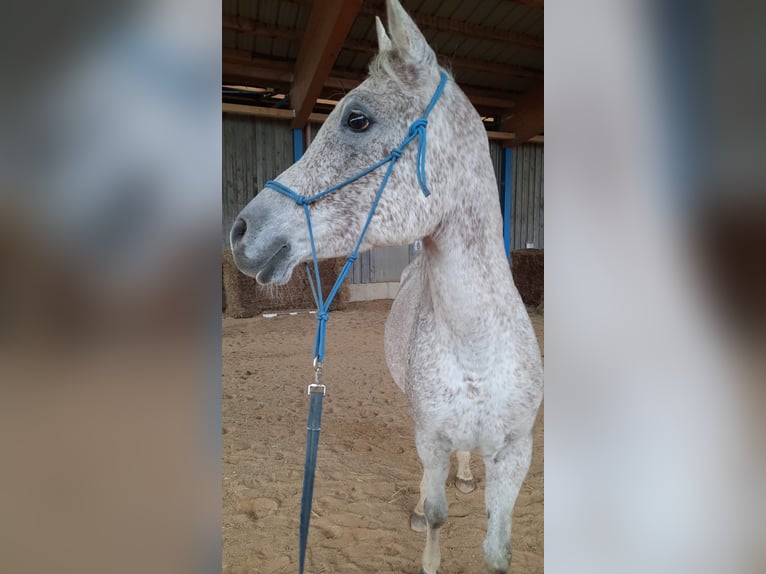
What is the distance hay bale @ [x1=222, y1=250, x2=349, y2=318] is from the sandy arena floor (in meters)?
2.75

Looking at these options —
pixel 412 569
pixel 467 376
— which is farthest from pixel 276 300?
pixel 467 376

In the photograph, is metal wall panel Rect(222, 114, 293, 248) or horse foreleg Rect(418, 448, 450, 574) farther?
metal wall panel Rect(222, 114, 293, 248)

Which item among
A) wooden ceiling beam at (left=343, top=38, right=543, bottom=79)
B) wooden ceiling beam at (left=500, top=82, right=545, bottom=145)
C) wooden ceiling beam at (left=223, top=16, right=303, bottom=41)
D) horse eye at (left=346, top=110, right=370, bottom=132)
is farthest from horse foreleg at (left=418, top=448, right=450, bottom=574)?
wooden ceiling beam at (left=500, top=82, right=545, bottom=145)

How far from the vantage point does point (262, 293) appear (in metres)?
7.09

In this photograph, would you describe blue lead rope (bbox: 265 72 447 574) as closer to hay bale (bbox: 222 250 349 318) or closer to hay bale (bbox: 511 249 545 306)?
hay bale (bbox: 222 250 349 318)

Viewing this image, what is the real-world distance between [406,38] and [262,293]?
6467 mm

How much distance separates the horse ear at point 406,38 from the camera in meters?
0.96

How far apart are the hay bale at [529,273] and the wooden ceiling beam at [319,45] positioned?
15.4 ft

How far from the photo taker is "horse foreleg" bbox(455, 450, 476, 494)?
92.9 inches

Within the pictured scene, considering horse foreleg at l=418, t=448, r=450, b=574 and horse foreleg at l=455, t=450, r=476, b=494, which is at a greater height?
horse foreleg at l=418, t=448, r=450, b=574

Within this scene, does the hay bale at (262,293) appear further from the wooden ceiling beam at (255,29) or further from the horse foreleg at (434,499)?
the horse foreleg at (434,499)

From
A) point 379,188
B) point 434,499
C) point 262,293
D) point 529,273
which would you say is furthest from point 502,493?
point 529,273
